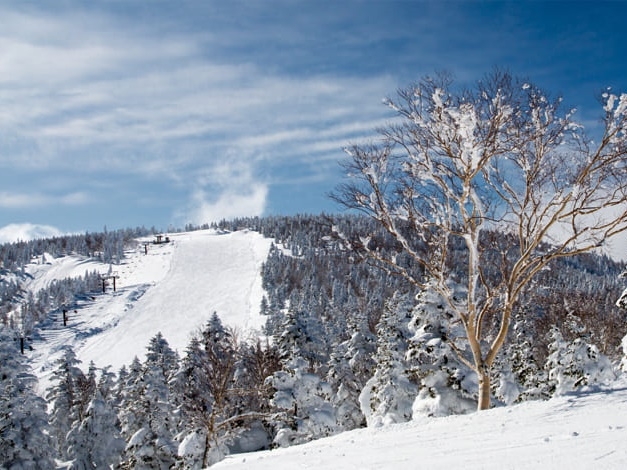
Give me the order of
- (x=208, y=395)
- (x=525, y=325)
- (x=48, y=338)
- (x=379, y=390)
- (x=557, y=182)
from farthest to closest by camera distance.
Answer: (x=48, y=338)
(x=525, y=325)
(x=208, y=395)
(x=379, y=390)
(x=557, y=182)

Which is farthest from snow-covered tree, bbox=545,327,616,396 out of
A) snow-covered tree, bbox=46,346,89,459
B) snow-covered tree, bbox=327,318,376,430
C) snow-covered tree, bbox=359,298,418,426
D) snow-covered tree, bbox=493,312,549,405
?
snow-covered tree, bbox=46,346,89,459

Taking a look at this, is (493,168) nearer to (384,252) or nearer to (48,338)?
(384,252)

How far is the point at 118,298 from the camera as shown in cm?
12438

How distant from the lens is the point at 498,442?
7.83 meters

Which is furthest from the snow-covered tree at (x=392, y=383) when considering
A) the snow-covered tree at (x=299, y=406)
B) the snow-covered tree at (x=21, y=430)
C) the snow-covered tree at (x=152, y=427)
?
the snow-covered tree at (x=21, y=430)

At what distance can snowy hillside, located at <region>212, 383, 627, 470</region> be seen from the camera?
668 centimetres

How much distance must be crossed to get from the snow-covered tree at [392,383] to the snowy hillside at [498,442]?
42.6ft

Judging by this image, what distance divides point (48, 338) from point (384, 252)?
110 metres

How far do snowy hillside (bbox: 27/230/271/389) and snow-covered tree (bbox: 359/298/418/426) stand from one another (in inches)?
2525

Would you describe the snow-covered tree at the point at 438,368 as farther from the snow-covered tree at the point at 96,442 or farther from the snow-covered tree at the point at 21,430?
the snow-covered tree at the point at 96,442

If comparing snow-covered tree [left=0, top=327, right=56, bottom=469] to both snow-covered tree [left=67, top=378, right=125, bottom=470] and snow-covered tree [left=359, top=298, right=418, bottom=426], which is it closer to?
snow-covered tree [left=67, top=378, right=125, bottom=470]

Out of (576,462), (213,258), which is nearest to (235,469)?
(576,462)

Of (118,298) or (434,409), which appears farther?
(118,298)

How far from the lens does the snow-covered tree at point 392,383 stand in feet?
79.9
